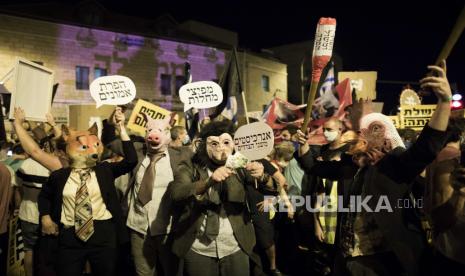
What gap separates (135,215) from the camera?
4574 millimetres

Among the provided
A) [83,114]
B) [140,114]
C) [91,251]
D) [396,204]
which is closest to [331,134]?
[396,204]

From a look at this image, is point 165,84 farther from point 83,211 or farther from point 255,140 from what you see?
point 255,140

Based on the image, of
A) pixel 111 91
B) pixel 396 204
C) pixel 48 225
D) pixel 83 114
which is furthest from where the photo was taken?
pixel 83 114

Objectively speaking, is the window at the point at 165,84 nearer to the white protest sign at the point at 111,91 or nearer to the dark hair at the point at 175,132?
the dark hair at the point at 175,132

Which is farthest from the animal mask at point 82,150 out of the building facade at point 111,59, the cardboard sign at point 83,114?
the building facade at point 111,59

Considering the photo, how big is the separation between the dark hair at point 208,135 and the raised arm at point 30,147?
174cm

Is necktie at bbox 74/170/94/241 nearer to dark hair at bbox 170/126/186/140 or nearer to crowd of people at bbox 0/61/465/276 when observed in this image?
crowd of people at bbox 0/61/465/276

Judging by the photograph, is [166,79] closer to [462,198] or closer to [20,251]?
[20,251]

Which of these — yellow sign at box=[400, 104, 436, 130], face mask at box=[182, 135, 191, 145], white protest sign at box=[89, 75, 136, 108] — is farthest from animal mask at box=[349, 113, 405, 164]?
yellow sign at box=[400, 104, 436, 130]

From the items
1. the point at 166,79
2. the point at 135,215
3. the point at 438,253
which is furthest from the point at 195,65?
the point at 438,253

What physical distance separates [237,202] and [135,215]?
1429mm

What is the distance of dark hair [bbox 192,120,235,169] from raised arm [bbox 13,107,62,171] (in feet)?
5.71

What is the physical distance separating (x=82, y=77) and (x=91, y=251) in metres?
22.6

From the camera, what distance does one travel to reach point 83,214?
3.96 m
